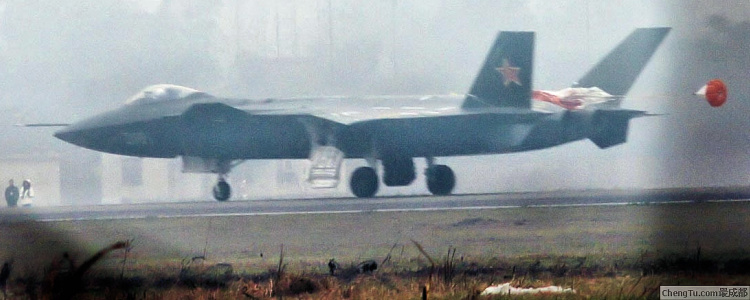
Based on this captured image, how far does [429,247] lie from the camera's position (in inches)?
402

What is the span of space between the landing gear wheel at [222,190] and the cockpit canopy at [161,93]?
166cm

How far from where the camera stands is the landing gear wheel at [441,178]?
15867mm

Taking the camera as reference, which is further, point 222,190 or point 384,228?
point 222,190

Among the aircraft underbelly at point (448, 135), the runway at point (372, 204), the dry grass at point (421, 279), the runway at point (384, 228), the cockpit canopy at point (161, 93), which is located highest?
the cockpit canopy at point (161, 93)

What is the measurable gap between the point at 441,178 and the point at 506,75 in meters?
2.19

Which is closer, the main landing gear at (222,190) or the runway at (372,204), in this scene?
the runway at (372,204)

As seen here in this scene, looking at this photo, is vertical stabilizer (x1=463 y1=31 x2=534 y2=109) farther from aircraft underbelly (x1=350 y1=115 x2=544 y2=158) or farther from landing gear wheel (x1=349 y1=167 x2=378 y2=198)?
landing gear wheel (x1=349 y1=167 x2=378 y2=198)

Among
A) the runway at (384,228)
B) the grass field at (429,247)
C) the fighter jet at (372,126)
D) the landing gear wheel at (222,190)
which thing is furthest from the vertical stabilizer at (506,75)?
the landing gear wheel at (222,190)

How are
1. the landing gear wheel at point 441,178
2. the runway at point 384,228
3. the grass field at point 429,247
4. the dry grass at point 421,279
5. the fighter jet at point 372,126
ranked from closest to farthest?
the dry grass at point 421,279, the grass field at point 429,247, the runway at point 384,228, the fighter jet at point 372,126, the landing gear wheel at point 441,178

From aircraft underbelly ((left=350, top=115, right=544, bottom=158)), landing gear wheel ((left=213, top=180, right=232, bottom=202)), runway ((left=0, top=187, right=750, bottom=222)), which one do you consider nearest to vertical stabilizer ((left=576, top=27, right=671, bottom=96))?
aircraft underbelly ((left=350, top=115, right=544, bottom=158))

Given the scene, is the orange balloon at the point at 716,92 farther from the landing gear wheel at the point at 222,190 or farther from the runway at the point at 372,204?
the landing gear wheel at the point at 222,190

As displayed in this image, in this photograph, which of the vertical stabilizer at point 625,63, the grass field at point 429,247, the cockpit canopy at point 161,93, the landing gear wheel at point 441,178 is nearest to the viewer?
the grass field at point 429,247

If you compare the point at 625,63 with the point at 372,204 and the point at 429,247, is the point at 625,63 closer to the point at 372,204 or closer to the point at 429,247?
the point at 372,204

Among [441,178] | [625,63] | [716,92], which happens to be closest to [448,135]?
[441,178]
